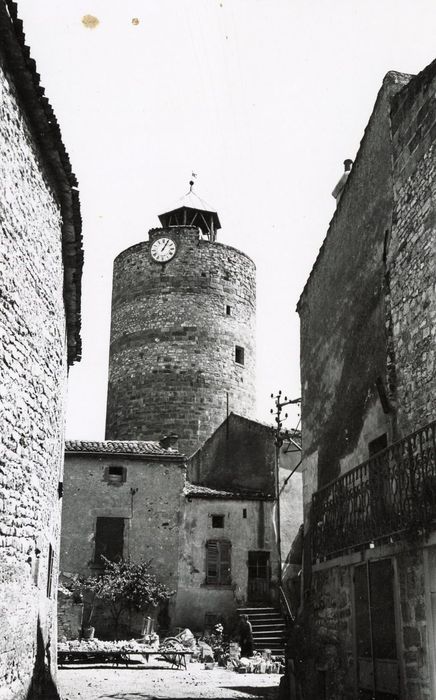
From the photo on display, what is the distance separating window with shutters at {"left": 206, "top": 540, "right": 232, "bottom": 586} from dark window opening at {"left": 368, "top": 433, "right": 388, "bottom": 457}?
1242 cm

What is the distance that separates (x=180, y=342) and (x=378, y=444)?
18526 millimetres

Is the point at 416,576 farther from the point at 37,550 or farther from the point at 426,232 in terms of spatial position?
the point at 37,550

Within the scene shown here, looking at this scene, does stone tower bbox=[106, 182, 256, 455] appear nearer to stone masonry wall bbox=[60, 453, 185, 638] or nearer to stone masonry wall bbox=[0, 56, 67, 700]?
stone masonry wall bbox=[60, 453, 185, 638]

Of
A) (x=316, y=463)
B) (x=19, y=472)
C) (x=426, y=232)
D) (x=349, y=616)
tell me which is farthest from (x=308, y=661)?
(x=426, y=232)

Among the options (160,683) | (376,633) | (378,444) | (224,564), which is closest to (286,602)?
(224,564)

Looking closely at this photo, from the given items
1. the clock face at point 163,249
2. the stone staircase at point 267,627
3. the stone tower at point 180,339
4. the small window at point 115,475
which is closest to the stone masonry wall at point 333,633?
the stone staircase at point 267,627

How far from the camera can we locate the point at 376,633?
8.84 metres

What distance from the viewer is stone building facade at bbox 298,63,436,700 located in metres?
7.91

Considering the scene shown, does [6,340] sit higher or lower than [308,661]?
higher

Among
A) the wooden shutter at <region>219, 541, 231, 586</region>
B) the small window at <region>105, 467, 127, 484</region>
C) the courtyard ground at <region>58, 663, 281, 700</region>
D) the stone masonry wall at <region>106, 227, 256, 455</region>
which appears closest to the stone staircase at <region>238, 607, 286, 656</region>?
the wooden shutter at <region>219, 541, 231, 586</region>

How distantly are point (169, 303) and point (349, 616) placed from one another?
20.2 metres

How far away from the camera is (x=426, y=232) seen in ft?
29.7

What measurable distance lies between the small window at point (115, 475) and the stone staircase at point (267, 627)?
4.98m

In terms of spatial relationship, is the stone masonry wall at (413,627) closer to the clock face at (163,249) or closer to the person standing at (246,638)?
the person standing at (246,638)
